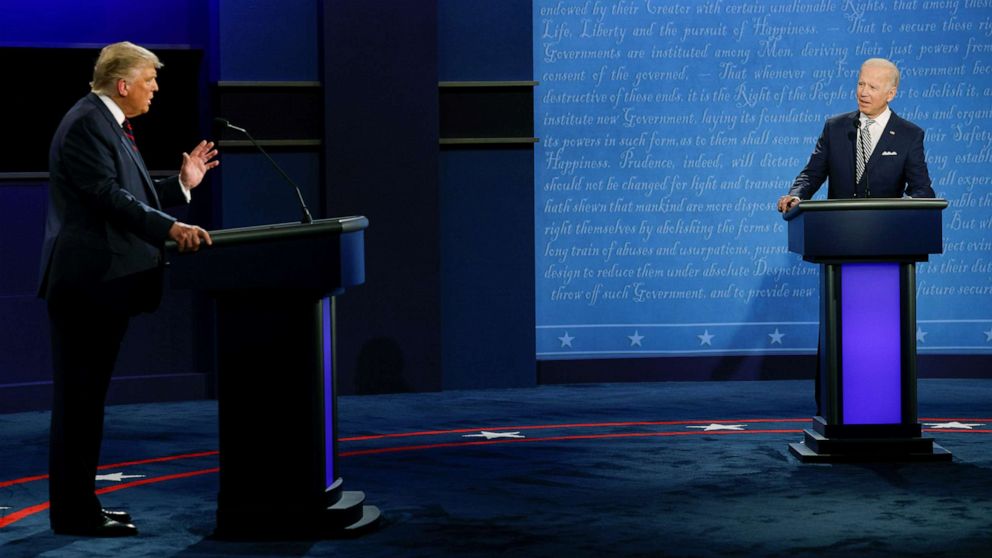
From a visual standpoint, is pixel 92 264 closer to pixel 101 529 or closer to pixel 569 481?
pixel 101 529

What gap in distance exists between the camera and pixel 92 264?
4.57m

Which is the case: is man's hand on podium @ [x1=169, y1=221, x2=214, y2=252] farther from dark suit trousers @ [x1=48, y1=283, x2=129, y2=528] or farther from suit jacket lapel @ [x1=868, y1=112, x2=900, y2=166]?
suit jacket lapel @ [x1=868, y1=112, x2=900, y2=166]

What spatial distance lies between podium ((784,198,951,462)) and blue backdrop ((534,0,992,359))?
2.81 m

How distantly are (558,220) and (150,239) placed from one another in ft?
15.2

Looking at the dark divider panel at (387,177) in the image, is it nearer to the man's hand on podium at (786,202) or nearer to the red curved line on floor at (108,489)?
the red curved line on floor at (108,489)

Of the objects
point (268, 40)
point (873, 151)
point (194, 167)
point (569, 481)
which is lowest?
point (569, 481)

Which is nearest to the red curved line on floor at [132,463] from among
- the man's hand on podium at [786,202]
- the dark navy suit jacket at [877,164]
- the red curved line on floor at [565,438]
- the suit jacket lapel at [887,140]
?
the red curved line on floor at [565,438]

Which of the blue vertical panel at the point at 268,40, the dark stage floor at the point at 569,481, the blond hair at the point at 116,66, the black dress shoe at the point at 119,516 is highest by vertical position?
the blue vertical panel at the point at 268,40

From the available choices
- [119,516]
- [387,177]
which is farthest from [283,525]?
[387,177]

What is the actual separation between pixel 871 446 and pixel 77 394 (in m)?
3.22

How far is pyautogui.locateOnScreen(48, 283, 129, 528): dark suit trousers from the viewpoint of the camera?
15.1 ft

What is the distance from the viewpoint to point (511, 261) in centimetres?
871

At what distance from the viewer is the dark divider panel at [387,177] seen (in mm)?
8398

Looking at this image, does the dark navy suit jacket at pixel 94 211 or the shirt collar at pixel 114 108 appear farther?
the shirt collar at pixel 114 108
